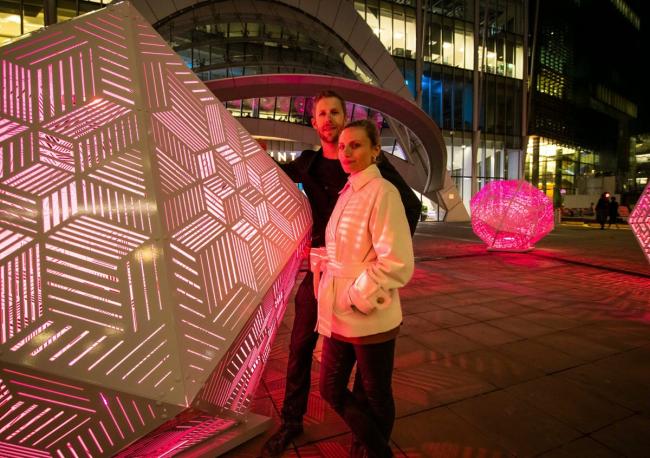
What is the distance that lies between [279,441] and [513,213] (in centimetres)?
1001

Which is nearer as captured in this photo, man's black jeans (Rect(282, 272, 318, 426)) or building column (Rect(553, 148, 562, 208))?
man's black jeans (Rect(282, 272, 318, 426))

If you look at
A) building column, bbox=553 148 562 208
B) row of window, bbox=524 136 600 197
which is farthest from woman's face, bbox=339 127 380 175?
building column, bbox=553 148 562 208

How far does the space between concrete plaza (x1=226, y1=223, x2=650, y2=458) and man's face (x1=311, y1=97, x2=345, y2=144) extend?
2025 mm

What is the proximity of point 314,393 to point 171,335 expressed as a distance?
6.75ft

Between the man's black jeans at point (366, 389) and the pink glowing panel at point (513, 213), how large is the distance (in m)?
9.66

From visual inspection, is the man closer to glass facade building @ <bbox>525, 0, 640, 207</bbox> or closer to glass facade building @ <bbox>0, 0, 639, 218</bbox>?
glass facade building @ <bbox>0, 0, 639, 218</bbox>

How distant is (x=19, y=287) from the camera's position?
132 cm

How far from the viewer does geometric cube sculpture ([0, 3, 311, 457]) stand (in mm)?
1289

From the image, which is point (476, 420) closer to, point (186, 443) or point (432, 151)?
point (186, 443)

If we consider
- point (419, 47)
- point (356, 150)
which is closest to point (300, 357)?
point (356, 150)

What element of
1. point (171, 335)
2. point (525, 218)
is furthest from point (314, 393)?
Answer: point (525, 218)

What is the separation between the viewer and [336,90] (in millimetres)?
16406

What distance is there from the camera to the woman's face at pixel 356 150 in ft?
6.33

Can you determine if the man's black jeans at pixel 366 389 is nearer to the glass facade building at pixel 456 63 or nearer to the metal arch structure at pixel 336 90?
the metal arch structure at pixel 336 90
